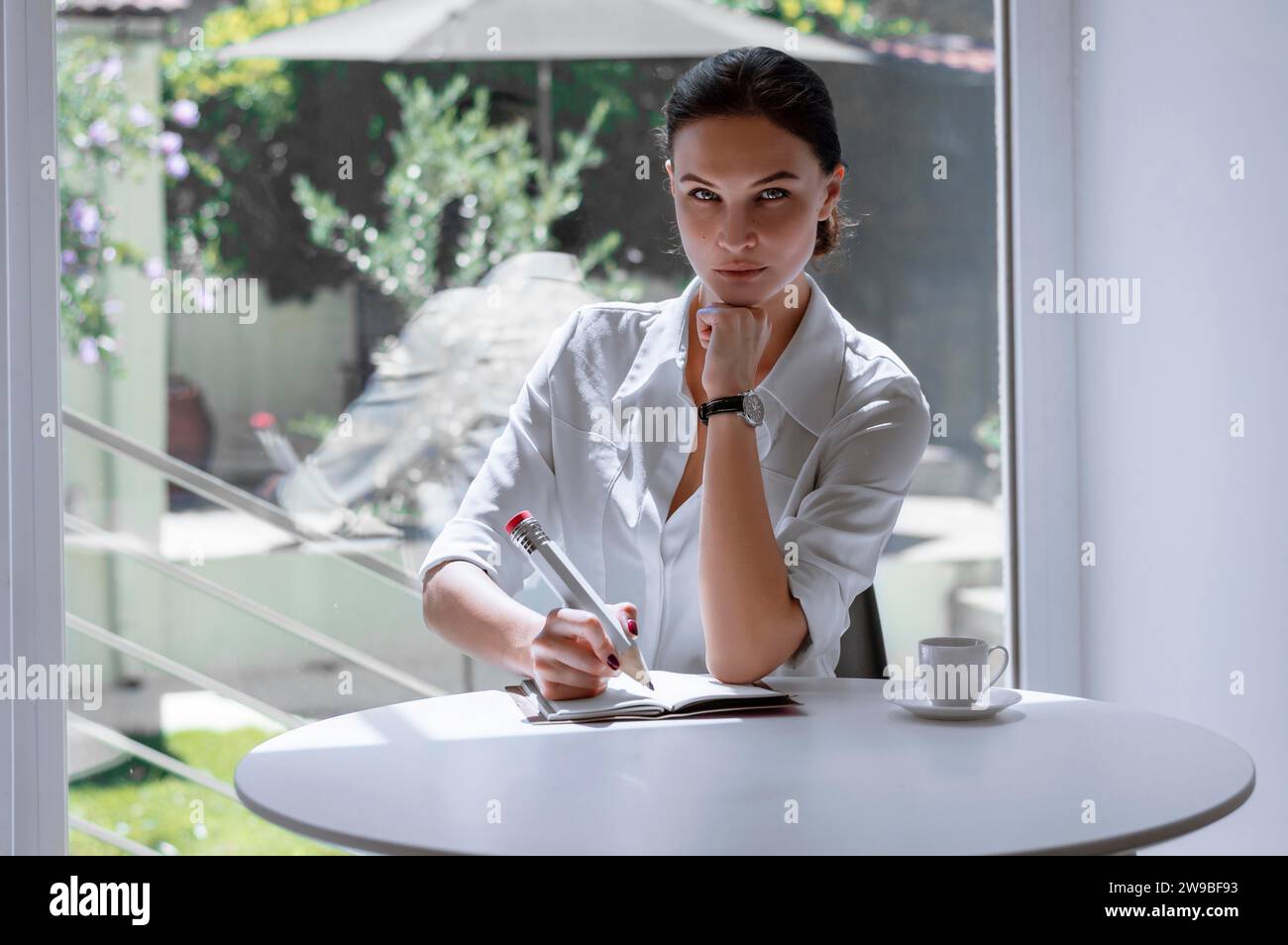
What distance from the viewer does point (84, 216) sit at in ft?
7.74

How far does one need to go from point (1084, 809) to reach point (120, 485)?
196 centimetres

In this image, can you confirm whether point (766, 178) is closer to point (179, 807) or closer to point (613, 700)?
point (613, 700)

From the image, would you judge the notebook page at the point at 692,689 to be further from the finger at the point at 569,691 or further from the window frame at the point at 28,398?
the window frame at the point at 28,398

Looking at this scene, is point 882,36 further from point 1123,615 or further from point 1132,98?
point 1123,615

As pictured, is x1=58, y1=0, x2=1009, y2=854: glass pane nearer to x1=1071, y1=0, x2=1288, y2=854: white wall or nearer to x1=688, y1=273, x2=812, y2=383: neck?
x1=1071, y1=0, x2=1288, y2=854: white wall

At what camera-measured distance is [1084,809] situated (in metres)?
1.04

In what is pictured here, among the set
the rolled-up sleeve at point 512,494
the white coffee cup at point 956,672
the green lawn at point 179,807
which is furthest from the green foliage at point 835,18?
the green lawn at point 179,807

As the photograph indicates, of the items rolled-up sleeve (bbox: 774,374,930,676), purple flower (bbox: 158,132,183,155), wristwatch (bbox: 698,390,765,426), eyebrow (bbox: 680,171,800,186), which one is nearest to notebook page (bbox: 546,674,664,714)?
rolled-up sleeve (bbox: 774,374,930,676)

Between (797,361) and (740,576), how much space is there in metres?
0.45

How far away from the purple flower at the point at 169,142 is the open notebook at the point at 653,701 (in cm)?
149

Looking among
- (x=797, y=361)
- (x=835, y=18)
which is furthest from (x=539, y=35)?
(x=797, y=361)
